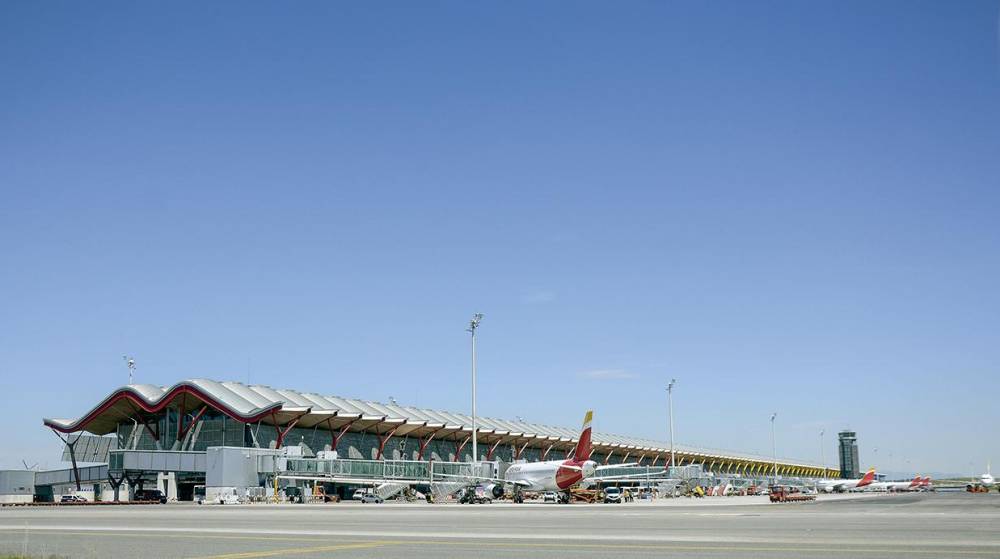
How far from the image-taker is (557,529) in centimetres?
3128

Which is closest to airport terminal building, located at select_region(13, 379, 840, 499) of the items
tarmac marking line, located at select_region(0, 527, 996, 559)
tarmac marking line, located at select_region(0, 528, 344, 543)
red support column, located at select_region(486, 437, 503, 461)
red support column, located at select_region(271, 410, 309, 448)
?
red support column, located at select_region(271, 410, 309, 448)

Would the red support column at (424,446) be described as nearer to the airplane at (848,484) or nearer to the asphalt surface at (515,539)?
the airplane at (848,484)

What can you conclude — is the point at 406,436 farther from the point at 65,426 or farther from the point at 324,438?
the point at 65,426

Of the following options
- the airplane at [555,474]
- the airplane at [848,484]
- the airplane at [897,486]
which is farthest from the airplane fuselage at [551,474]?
the airplane at [897,486]

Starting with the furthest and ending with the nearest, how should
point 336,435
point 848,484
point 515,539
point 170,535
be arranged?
point 848,484, point 336,435, point 170,535, point 515,539

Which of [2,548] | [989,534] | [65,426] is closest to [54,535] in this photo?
[2,548]

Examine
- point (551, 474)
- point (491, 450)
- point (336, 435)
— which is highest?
point (336, 435)

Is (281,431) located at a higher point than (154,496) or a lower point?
higher

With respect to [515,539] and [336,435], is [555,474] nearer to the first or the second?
[336,435]

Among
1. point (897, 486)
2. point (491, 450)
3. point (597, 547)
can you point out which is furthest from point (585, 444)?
point (897, 486)

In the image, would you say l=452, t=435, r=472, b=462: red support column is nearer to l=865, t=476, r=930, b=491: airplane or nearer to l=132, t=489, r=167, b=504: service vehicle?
l=132, t=489, r=167, b=504: service vehicle


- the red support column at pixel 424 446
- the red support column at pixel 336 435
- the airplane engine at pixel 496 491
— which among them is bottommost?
the airplane engine at pixel 496 491

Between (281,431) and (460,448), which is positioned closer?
(281,431)

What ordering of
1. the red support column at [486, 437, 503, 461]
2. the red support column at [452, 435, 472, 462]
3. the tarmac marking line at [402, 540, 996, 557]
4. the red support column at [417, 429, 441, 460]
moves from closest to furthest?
1. the tarmac marking line at [402, 540, 996, 557]
2. the red support column at [417, 429, 441, 460]
3. the red support column at [452, 435, 472, 462]
4. the red support column at [486, 437, 503, 461]
